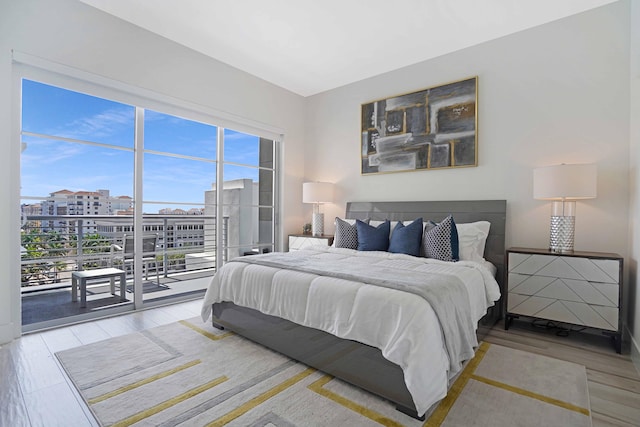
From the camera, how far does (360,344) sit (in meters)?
1.78

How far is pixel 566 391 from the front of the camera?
1851mm

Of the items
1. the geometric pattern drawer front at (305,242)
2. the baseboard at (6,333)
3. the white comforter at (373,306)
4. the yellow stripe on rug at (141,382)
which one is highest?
the geometric pattern drawer front at (305,242)

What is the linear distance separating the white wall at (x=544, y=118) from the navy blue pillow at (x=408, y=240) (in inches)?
31.7

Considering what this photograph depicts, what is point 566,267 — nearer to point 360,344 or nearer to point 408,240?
point 408,240

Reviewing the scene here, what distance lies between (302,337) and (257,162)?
3097mm

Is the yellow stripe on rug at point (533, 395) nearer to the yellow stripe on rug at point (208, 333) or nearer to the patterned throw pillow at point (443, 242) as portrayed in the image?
the patterned throw pillow at point (443, 242)

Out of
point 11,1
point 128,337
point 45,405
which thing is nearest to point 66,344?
point 128,337

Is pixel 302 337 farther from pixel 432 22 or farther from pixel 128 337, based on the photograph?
pixel 432 22

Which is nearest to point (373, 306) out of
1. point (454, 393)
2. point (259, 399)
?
point (454, 393)

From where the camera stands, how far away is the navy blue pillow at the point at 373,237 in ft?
11.0

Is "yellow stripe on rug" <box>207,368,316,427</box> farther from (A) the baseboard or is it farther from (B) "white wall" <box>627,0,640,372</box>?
(B) "white wall" <box>627,0,640,372</box>

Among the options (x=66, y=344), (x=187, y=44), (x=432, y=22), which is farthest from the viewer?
(x=187, y=44)

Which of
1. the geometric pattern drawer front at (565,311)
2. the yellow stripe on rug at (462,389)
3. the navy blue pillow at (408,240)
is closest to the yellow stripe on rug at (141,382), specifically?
the yellow stripe on rug at (462,389)

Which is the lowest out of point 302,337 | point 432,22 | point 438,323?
point 302,337
